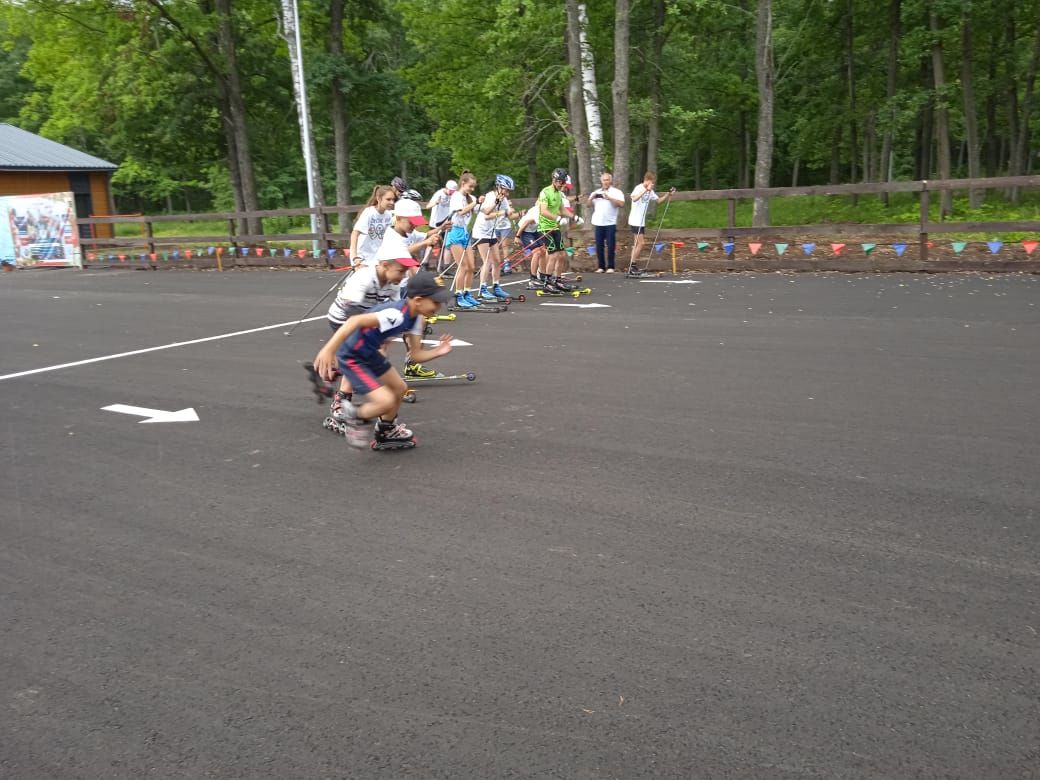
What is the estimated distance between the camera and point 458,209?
44.7ft

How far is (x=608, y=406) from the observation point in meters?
7.36

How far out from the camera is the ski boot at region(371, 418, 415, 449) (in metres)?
6.44

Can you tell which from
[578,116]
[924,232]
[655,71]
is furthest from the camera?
[655,71]

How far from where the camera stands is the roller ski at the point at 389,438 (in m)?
6.44

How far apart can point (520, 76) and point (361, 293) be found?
21.3m

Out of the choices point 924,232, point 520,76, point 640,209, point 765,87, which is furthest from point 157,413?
point 765,87

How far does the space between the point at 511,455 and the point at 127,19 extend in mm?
30638

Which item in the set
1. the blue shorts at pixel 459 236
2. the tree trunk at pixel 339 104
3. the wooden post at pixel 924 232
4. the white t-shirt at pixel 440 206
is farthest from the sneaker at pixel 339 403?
the tree trunk at pixel 339 104

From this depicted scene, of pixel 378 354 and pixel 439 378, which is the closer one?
pixel 378 354

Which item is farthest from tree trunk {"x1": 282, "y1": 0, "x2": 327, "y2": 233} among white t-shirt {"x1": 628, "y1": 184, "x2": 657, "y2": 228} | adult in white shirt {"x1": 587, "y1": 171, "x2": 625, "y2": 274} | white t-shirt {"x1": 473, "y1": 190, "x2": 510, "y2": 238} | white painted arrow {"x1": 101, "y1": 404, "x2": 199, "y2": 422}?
white painted arrow {"x1": 101, "y1": 404, "x2": 199, "y2": 422}

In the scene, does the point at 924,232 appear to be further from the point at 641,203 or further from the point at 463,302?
the point at 463,302

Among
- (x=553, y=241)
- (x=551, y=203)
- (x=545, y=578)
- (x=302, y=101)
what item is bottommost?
(x=545, y=578)

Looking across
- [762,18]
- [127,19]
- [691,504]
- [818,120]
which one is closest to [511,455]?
[691,504]

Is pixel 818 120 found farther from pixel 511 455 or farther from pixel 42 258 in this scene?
pixel 511 455
